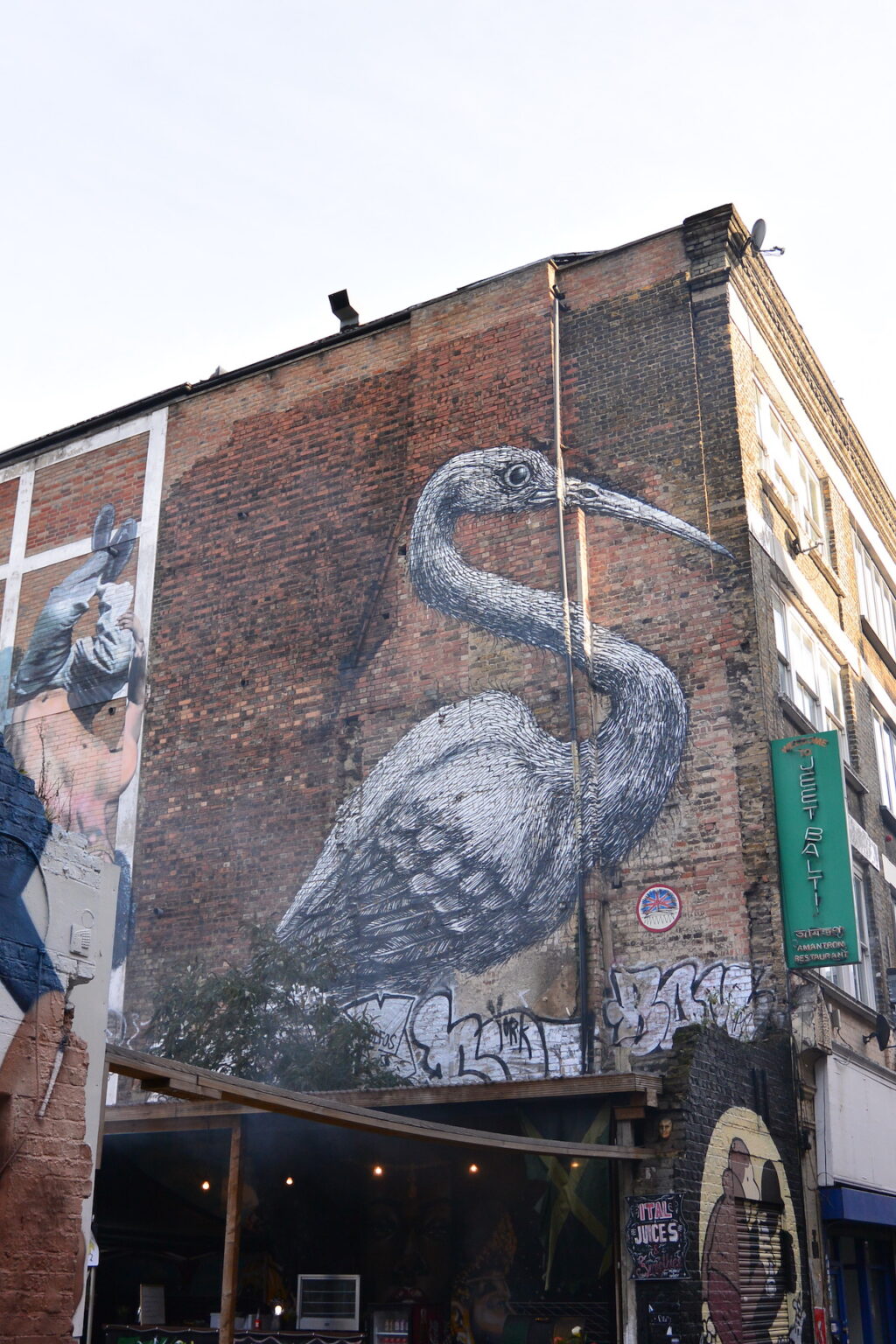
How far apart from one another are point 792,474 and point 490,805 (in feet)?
20.4

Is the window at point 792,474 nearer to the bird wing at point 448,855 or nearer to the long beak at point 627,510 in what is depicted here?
the long beak at point 627,510

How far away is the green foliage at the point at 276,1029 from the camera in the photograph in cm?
1322

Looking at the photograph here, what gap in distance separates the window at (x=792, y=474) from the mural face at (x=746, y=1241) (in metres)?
7.88

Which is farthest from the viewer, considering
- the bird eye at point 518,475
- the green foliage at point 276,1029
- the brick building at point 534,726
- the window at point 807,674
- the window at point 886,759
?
the window at point 886,759

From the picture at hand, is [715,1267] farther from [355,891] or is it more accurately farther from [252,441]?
[252,441]

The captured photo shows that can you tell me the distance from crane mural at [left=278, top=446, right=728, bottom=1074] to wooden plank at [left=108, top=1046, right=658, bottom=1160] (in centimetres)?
352

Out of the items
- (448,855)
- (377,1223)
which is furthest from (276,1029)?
(448,855)

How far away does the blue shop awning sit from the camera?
1280 cm

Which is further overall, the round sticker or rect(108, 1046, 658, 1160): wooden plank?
the round sticker

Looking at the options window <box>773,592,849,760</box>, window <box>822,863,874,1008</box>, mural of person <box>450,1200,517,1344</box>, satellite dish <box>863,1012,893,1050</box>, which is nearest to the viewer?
mural of person <box>450,1200,517,1344</box>

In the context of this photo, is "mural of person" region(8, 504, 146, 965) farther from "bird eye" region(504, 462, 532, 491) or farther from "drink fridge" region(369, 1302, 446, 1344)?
"drink fridge" region(369, 1302, 446, 1344)

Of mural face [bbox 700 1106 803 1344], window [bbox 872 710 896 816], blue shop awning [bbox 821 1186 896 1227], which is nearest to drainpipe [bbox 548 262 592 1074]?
mural face [bbox 700 1106 803 1344]

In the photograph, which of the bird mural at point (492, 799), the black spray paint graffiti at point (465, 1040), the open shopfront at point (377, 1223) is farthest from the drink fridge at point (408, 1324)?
the bird mural at point (492, 799)

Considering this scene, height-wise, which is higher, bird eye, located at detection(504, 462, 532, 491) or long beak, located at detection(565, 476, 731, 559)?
bird eye, located at detection(504, 462, 532, 491)
